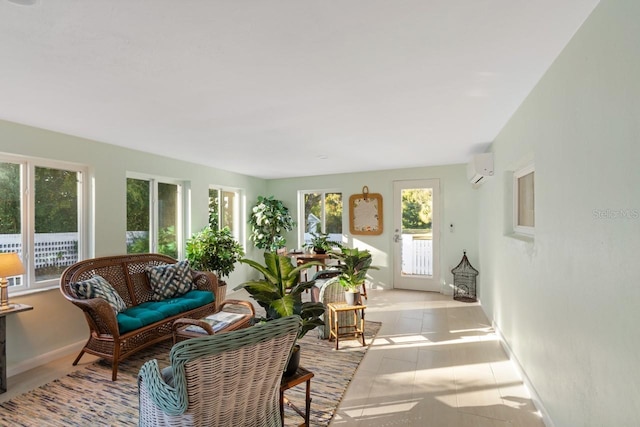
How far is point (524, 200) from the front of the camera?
296cm

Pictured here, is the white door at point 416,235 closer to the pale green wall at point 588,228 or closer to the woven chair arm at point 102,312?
the pale green wall at point 588,228

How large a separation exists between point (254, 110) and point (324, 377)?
2366 millimetres

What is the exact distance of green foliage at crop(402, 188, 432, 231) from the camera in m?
5.68

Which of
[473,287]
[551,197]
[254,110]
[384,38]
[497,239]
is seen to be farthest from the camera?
[473,287]

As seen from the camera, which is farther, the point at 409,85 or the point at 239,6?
the point at 409,85

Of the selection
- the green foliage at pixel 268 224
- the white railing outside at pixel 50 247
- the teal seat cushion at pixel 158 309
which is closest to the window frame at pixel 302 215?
the green foliage at pixel 268 224

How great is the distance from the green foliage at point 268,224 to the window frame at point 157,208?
159 cm

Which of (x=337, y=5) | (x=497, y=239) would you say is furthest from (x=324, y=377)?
(x=337, y=5)

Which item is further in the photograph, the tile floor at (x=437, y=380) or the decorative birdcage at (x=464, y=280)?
the decorative birdcage at (x=464, y=280)

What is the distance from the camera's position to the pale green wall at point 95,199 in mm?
2891

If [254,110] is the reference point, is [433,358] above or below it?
below

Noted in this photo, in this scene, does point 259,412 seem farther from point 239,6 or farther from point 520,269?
point 520,269

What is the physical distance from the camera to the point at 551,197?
1.92 metres

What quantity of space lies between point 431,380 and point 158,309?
9.07ft
